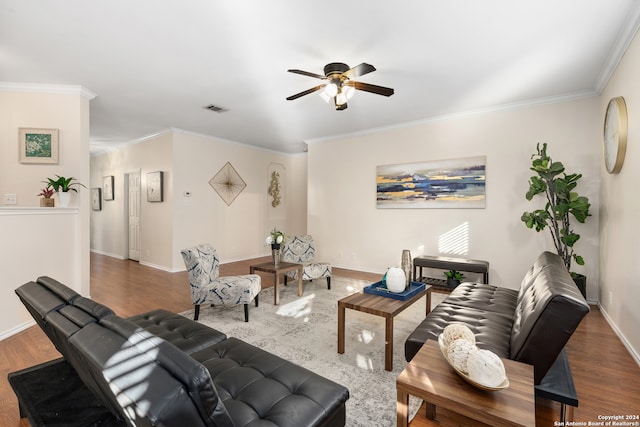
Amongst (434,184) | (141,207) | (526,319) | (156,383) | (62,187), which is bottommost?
(526,319)

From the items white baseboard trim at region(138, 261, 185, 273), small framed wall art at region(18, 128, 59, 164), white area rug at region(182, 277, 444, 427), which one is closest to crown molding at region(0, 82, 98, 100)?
small framed wall art at region(18, 128, 59, 164)

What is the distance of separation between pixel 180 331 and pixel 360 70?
2.52m

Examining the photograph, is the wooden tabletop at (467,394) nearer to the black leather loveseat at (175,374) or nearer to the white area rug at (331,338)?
the black leather loveseat at (175,374)

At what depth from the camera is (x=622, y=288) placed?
283 cm

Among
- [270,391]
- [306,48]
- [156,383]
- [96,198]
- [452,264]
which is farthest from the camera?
[96,198]

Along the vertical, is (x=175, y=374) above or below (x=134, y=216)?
below

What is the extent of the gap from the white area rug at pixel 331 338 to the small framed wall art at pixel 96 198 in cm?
616

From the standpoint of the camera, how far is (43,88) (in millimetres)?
3736

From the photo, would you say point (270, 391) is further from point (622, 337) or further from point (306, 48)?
point (622, 337)

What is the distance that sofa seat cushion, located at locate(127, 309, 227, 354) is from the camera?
188 cm

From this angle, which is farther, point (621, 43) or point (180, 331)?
point (621, 43)

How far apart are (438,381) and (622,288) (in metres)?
2.73

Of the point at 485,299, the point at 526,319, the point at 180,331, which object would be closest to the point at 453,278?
the point at 485,299

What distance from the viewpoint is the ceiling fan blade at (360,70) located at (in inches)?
104
